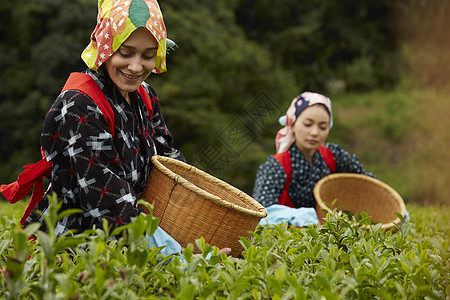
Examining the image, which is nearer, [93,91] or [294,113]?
[93,91]

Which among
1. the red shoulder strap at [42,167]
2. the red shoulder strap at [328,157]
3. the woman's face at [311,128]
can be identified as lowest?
the red shoulder strap at [42,167]

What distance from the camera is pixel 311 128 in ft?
12.3

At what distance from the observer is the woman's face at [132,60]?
2.11 m

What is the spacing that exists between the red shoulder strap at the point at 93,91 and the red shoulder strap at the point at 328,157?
7.21ft

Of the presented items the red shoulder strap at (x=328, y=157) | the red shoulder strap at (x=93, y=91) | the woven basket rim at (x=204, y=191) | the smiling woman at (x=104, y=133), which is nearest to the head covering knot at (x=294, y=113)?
the red shoulder strap at (x=328, y=157)

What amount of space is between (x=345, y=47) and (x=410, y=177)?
5.09 metres

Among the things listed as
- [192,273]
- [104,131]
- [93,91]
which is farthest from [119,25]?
[192,273]

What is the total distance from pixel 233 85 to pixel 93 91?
7393 mm

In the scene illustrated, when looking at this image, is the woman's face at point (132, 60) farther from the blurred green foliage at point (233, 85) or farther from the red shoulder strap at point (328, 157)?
the blurred green foliage at point (233, 85)

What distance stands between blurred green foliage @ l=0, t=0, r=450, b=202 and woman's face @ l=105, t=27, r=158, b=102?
377 centimetres

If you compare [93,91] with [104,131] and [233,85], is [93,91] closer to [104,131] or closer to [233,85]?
[104,131]

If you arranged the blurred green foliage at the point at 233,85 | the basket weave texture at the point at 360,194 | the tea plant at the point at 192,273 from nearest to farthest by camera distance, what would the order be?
the tea plant at the point at 192,273 < the basket weave texture at the point at 360,194 < the blurred green foliage at the point at 233,85

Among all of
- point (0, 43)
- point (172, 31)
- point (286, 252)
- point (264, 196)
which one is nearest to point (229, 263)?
point (286, 252)

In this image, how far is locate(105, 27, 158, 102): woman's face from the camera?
211 cm
